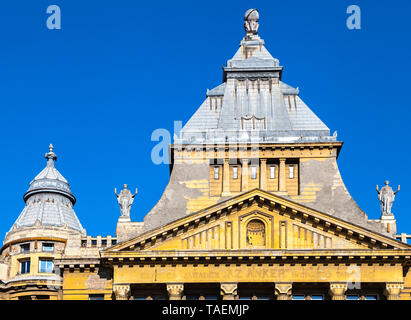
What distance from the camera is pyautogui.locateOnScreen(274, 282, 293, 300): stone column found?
230 ft

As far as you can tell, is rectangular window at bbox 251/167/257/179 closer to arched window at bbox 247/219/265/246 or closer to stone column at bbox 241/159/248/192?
stone column at bbox 241/159/248/192

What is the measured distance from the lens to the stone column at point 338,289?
70188mm

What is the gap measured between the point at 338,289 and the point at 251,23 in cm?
2571

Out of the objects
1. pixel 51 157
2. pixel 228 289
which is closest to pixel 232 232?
pixel 228 289

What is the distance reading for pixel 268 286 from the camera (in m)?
71.0

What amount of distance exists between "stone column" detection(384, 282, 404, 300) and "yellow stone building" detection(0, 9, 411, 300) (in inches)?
2.5

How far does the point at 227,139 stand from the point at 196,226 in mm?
8841

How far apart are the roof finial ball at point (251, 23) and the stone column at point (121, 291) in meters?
25.0

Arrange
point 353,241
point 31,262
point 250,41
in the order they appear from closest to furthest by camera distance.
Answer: point 353,241
point 31,262
point 250,41

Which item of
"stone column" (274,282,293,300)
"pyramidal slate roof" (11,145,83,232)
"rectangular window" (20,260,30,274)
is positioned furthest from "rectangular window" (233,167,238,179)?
"rectangular window" (20,260,30,274)

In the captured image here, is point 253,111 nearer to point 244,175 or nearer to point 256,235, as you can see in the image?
point 244,175

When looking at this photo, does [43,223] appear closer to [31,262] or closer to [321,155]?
[31,262]

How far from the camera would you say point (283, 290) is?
7025cm
